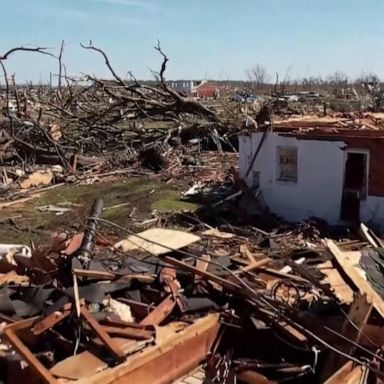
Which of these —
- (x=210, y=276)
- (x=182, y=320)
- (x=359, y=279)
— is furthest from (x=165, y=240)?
(x=359, y=279)

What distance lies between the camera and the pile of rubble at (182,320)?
6.25 m

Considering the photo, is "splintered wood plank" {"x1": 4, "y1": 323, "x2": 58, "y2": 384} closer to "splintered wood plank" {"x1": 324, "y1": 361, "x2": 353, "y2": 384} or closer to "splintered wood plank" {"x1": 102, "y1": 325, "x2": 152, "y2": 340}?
"splintered wood plank" {"x1": 102, "y1": 325, "x2": 152, "y2": 340}

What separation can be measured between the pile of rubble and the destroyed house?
565cm

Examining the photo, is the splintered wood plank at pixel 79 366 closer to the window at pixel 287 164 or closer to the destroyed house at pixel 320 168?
the destroyed house at pixel 320 168

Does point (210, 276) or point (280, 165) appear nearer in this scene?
point (210, 276)

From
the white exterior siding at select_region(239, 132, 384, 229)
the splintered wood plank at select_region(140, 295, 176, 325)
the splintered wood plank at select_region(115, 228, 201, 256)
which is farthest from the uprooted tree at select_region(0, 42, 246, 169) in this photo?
the splintered wood plank at select_region(140, 295, 176, 325)

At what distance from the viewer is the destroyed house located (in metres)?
13.8

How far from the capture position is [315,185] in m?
14.6

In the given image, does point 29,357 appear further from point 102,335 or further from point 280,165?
point 280,165

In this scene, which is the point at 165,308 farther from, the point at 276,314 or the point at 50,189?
the point at 50,189

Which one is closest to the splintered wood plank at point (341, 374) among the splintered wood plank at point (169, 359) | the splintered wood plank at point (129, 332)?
the splintered wood plank at point (169, 359)

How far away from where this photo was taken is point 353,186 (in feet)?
46.5

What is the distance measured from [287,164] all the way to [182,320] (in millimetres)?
8658

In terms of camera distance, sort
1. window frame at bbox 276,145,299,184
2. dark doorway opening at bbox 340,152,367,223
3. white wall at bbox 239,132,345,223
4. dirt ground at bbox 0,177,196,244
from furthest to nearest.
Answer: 1. window frame at bbox 276,145,299,184
2. dirt ground at bbox 0,177,196,244
3. white wall at bbox 239,132,345,223
4. dark doorway opening at bbox 340,152,367,223
